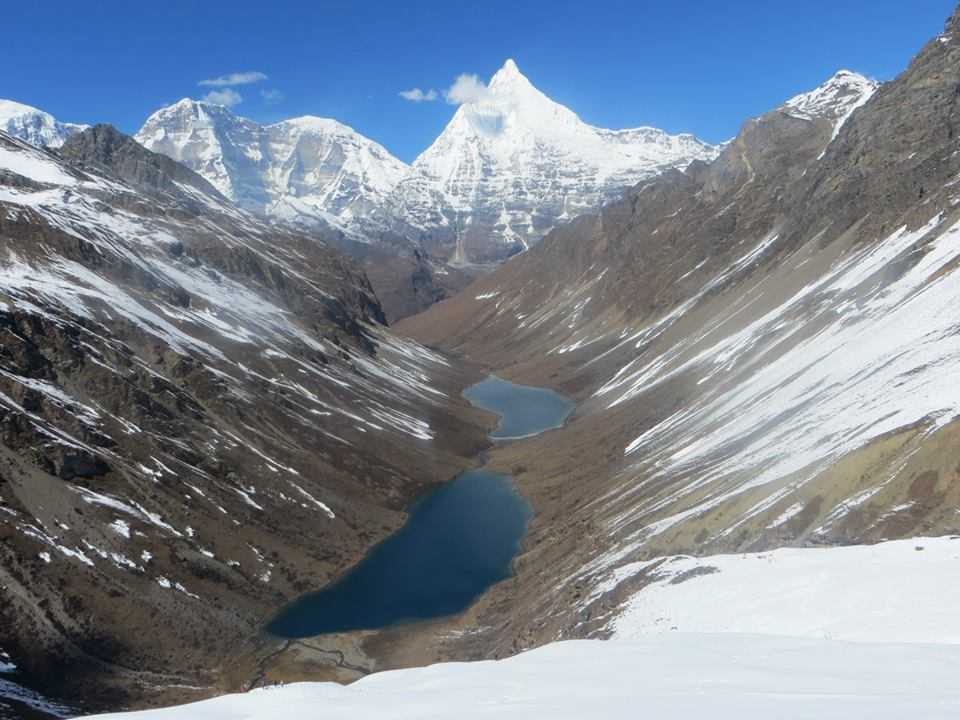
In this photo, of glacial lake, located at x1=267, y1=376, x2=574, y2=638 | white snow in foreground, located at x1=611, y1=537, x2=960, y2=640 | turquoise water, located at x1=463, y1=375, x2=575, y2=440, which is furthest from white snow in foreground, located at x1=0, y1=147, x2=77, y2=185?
white snow in foreground, located at x1=611, y1=537, x2=960, y2=640

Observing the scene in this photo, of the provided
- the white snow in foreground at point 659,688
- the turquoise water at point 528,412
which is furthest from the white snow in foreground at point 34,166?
the white snow in foreground at point 659,688

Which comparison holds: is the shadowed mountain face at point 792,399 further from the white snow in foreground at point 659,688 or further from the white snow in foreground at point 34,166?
the white snow in foreground at point 34,166

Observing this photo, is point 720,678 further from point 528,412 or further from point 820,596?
point 528,412

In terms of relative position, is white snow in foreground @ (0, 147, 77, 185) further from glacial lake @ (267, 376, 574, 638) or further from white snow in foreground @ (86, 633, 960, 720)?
white snow in foreground @ (86, 633, 960, 720)

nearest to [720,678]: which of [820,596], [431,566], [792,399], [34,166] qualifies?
[820,596]

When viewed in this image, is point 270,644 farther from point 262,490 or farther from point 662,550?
point 662,550

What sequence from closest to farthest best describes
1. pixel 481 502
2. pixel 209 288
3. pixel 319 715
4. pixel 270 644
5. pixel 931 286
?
pixel 319 715, pixel 270 644, pixel 931 286, pixel 481 502, pixel 209 288

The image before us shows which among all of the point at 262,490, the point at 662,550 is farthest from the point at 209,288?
the point at 662,550
